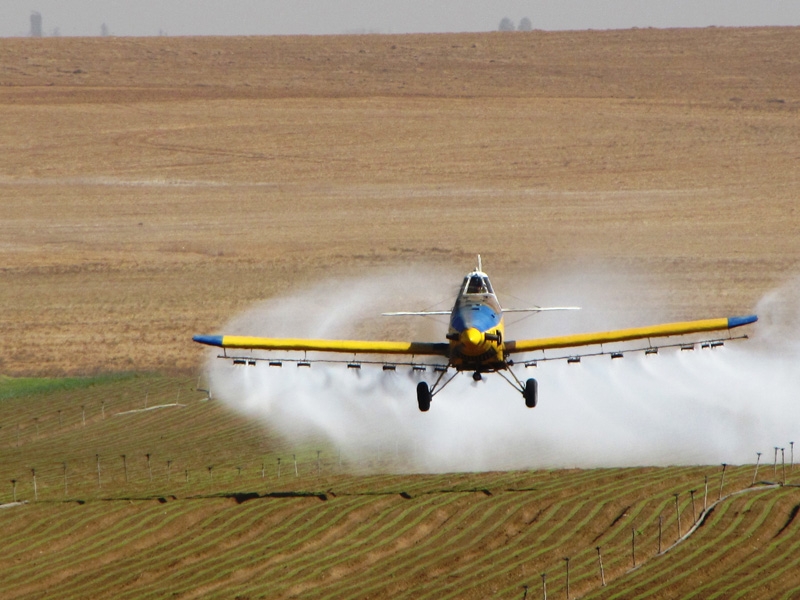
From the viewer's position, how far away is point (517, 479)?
36688mm

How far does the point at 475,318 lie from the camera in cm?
3222

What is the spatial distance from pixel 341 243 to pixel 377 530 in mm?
46741

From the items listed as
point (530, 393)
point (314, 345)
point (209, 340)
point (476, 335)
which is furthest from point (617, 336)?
point (209, 340)

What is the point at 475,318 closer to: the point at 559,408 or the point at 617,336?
the point at 617,336

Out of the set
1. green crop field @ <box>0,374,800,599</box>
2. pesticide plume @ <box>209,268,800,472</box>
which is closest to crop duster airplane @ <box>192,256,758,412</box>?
green crop field @ <box>0,374,800,599</box>

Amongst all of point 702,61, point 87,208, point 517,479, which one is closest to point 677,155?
point 702,61

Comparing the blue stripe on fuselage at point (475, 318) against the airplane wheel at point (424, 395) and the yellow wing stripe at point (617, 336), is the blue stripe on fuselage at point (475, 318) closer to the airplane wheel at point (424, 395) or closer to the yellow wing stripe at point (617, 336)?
the yellow wing stripe at point (617, 336)

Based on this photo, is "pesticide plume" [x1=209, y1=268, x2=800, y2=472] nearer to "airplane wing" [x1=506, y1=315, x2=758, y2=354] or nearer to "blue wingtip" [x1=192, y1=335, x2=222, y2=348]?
"blue wingtip" [x1=192, y1=335, x2=222, y2=348]

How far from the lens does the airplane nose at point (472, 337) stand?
31.4m

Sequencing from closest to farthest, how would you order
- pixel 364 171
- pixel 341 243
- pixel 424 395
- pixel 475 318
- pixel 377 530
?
pixel 475 318 → pixel 377 530 → pixel 424 395 → pixel 341 243 → pixel 364 171

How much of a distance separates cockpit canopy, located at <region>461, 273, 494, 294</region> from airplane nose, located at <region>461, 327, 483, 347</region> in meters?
2.58

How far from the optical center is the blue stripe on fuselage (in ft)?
105

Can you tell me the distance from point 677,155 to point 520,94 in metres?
21.0

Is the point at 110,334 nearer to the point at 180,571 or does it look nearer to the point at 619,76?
the point at 180,571
